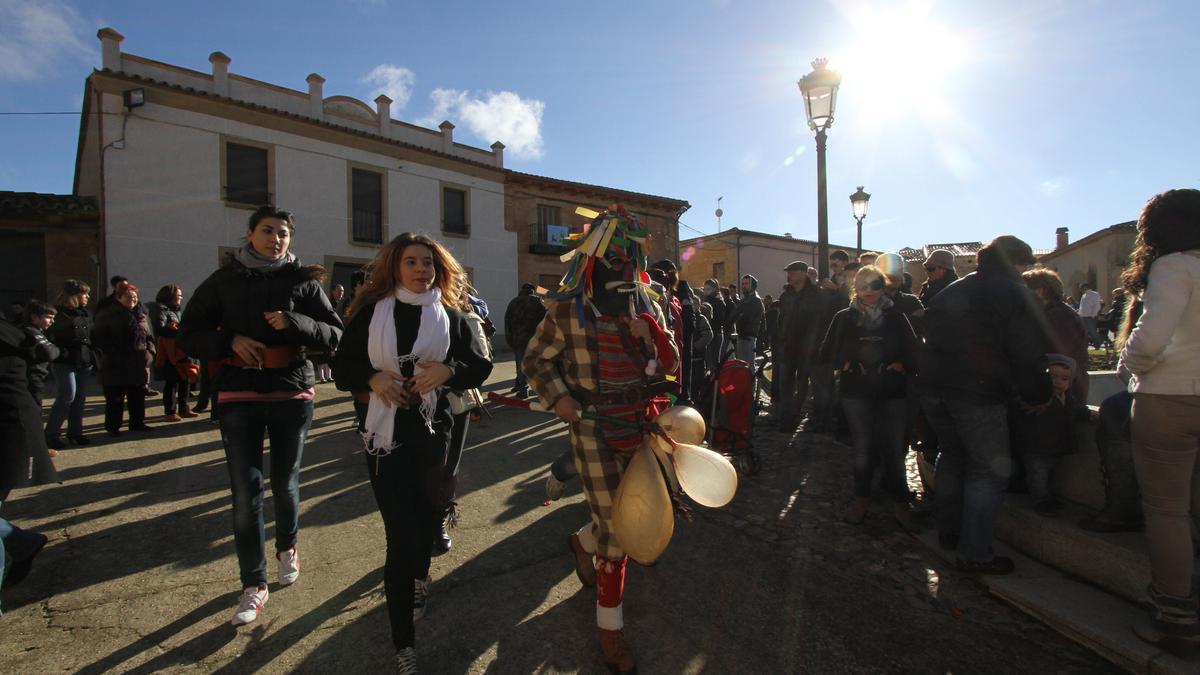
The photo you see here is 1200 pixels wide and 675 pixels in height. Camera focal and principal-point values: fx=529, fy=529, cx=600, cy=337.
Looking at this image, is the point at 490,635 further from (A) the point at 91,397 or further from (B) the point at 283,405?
(A) the point at 91,397

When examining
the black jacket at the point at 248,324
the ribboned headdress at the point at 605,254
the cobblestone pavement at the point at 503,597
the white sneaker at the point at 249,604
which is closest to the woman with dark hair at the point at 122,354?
the cobblestone pavement at the point at 503,597

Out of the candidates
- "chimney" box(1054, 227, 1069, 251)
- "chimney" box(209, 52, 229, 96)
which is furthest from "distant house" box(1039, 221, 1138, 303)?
"chimney" box(209, 52, 229, 96)

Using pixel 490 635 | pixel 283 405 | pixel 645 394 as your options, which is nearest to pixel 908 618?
pixel 645 394

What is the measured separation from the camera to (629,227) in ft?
8.16

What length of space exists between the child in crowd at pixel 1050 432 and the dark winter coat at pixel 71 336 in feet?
27.6

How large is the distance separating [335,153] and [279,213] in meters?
16.6

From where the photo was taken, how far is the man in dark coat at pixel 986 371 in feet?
9.56

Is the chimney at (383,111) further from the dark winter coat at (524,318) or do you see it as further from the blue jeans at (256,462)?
the blue jeans at (256,462)

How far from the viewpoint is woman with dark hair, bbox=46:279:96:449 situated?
5477 millimetres

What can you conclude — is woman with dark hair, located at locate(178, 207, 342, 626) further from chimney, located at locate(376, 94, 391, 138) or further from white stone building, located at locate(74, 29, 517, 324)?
chimney, located at locate(376, 94, 391, 138)

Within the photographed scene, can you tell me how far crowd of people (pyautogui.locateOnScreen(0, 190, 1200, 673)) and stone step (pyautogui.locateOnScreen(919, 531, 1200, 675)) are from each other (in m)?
0.10

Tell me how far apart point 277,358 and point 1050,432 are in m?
4.29

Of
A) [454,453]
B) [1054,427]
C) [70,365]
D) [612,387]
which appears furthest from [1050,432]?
[70,365]

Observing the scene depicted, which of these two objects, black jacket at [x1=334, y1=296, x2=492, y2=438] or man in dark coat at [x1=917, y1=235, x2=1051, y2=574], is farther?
man in dark coat at [x1=917, y1=235, x2=1051, y2=574]
